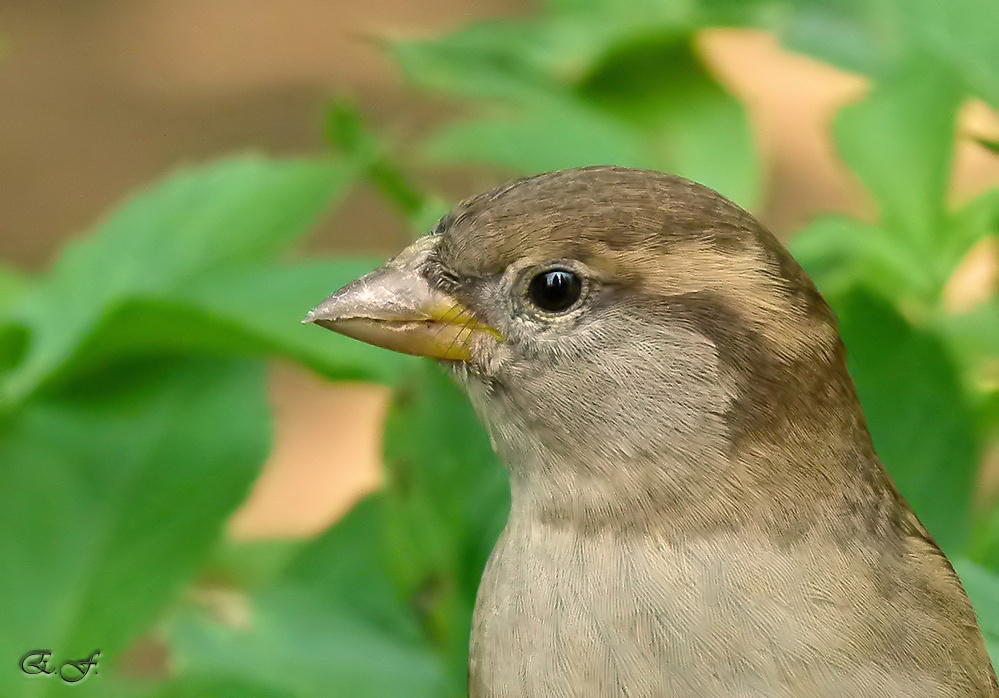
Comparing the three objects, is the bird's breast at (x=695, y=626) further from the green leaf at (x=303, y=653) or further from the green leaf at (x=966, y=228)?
the green leaf at (x=966, y=228)

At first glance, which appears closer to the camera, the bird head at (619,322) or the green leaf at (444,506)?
the bird head at (619,322)

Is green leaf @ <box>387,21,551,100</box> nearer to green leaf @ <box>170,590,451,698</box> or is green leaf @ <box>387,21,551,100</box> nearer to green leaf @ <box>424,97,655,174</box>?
green leaf @ <box>424,97,655,174</box>

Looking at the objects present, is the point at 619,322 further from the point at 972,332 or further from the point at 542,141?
the point at 542,141

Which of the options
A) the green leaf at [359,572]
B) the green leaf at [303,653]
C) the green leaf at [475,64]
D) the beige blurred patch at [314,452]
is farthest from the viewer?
the beige blurred patch at [314,452]

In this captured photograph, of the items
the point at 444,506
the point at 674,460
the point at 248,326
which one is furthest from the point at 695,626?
the point at 248,326

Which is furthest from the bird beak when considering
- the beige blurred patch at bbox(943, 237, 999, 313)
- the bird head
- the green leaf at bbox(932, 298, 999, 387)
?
the beige blurred patch at bbox(943, 237, 999, 313)

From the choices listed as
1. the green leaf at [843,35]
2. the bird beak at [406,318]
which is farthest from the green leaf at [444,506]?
the green leaf at [843,35]
